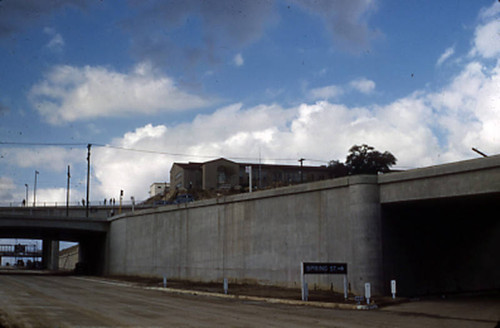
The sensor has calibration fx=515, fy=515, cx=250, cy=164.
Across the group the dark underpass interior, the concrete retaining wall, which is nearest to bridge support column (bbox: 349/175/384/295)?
the concrete retaining wall

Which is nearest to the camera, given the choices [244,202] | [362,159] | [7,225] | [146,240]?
[244,202]

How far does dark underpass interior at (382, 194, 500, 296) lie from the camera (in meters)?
27.5

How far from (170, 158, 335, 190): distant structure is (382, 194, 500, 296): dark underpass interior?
82.4 meters

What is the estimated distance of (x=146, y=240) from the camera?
5025cm

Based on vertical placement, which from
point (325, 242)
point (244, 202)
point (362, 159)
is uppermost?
point (362, 159)

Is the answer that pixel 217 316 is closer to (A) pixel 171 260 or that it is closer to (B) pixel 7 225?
(A) pixel 171 260

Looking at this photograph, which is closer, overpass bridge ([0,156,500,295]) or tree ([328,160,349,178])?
overpass bridge ([0,156,500,295])

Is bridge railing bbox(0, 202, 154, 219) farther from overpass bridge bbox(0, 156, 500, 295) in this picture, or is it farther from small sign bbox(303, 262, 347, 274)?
small sign bbox(303, 262, 347, 274)

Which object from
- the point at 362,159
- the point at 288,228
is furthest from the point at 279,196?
the point at 362,159

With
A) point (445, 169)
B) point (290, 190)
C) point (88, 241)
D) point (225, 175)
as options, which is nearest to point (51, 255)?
point (88, 241)

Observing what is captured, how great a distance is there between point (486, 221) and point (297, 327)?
2215 cm

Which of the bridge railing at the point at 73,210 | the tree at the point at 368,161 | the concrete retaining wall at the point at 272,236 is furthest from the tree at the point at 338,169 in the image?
the concrete retaining wall at the point at 272,236

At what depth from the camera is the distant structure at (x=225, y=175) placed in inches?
4754

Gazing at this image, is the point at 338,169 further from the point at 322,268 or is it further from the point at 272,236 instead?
the point at 322,268
